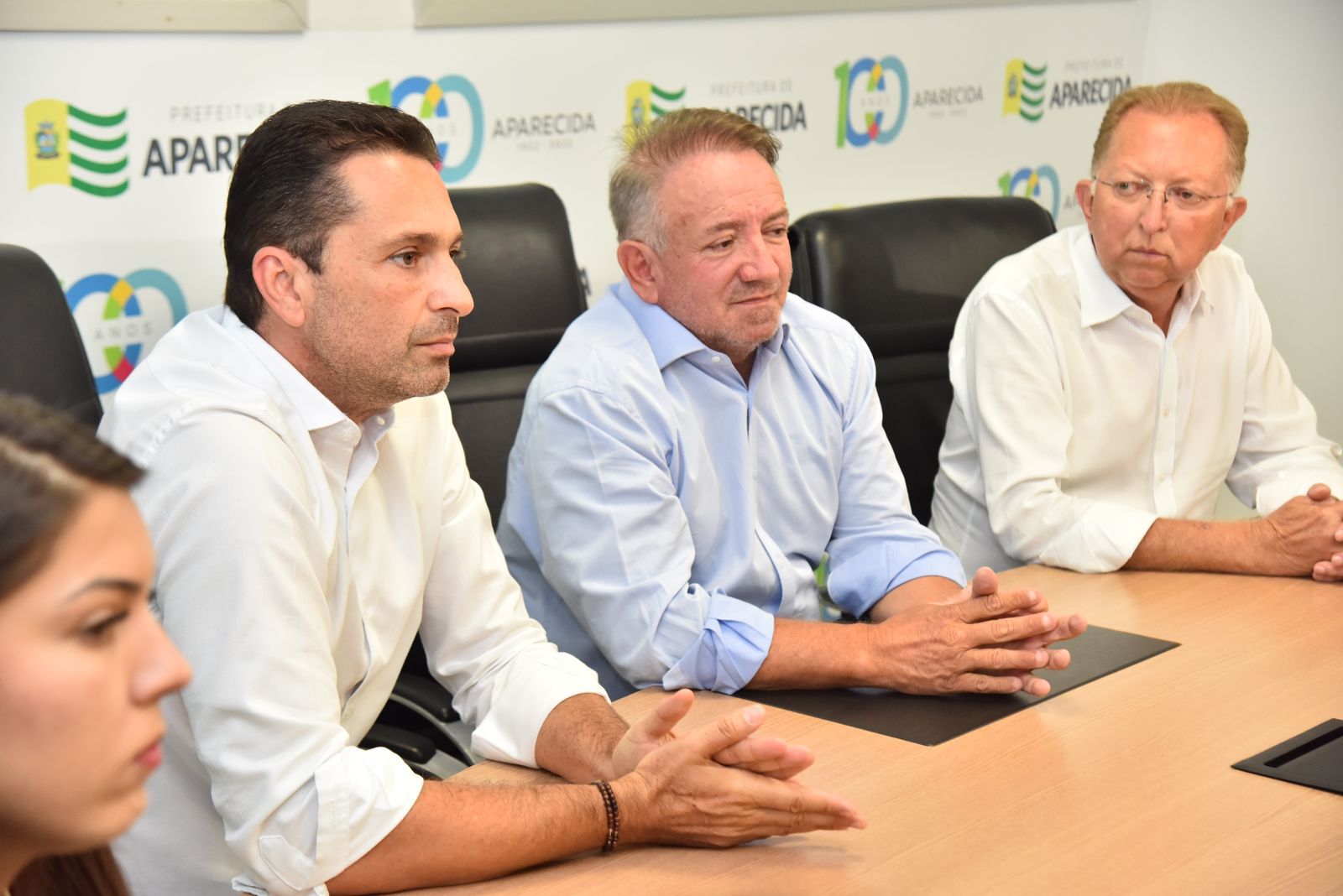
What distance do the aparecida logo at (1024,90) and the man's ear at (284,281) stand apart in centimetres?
255

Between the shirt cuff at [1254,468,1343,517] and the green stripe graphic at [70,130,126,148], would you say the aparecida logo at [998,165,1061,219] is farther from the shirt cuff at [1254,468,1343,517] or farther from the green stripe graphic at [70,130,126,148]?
the green stripe graphic at [70,130,126,148]

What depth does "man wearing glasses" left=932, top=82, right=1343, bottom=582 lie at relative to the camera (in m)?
2.33

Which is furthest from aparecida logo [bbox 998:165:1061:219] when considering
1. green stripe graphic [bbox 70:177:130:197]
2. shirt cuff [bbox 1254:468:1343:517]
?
green stripe graphic [bbox 70:177:130:197]

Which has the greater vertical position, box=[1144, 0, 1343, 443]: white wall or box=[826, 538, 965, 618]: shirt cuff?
box=[1144, 0, 1343, 443]: white wall

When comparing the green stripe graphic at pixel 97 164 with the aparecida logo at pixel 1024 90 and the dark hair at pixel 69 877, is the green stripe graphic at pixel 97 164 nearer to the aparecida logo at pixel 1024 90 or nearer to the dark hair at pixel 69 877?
the dark hair at pixel 69 877

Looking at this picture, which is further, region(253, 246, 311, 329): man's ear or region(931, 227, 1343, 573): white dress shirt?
region(931, 227, 1343, 573): white dress shirt

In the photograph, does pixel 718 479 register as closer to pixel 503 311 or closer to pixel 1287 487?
pixel 503 311

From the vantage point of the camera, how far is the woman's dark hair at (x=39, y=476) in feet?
2.43

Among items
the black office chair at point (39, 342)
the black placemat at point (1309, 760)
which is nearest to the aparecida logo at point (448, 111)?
the black office chair at point (39, 342)

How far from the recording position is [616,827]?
128cm

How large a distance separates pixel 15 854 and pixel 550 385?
3.86 ft

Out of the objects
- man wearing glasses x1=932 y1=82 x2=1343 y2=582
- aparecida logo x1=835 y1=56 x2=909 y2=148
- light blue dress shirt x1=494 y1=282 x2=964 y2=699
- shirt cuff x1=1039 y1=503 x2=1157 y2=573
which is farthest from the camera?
aparecida logo x1=835 y1=56 x2=909 y2=148

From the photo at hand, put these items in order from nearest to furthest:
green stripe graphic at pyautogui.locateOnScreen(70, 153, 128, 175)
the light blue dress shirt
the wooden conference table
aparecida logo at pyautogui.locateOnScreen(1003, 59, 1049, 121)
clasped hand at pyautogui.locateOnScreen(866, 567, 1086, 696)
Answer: the wooden conference table
clasped hand at pyautogui.locateOnScreen(866, 567, 1086, 696)
the light blue dress shirt
green stripe graphic at pyautogui.locateOnScreen(70, 153, 128, 175)
aparecida logo at pyautogui.locateOnScreen(1003, 59, 1049, 121)

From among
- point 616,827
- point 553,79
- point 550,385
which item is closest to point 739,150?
point 550,385
